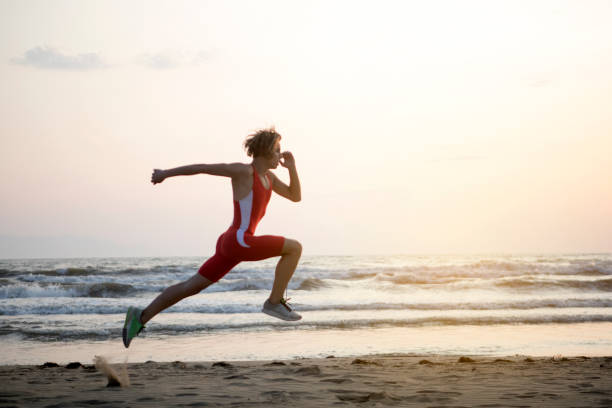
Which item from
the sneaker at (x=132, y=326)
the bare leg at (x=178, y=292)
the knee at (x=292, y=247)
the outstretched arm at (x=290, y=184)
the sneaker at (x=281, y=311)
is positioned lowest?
the sneaker at (x=132, y=326)

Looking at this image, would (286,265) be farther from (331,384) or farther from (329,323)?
(329,323)

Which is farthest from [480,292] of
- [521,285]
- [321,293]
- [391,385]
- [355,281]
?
[391,385]

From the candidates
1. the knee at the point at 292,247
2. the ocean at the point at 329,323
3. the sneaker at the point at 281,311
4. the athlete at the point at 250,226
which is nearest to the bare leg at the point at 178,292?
the athlete at the point at 250,226

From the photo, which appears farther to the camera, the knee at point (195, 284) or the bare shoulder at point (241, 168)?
the knee at point (195, 284)

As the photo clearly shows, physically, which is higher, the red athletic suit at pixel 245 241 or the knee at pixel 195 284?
the red athletic suit at pixel 245 241

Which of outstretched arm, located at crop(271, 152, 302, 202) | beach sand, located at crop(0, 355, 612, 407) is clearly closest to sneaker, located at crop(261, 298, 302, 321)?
beach sand, located at crop(0, 355, 612, 407)

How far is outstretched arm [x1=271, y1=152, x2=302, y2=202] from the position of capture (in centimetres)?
548

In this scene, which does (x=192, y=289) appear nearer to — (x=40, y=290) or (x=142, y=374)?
(x=142, y=374)

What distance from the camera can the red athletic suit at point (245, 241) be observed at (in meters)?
5.09

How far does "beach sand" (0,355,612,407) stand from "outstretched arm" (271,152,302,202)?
1.84 m

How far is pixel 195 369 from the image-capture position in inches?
312

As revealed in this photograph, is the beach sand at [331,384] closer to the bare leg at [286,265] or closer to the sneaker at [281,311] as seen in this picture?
the sneaker at [281,311]

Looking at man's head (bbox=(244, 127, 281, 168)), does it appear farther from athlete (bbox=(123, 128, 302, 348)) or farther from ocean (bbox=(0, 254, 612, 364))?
ocean (bbox=(0, 254, 612, 364))

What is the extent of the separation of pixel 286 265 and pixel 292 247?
18 centimetres
